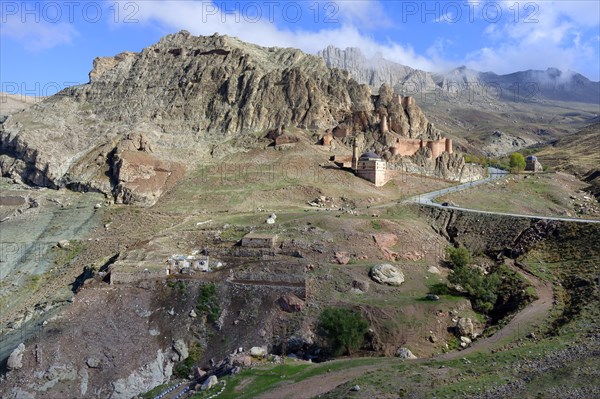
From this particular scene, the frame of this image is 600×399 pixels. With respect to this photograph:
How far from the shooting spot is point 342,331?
3509 centimetres

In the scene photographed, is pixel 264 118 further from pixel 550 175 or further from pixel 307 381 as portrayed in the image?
pixel 307 381

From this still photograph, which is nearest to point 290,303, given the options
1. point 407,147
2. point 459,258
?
point 459,258

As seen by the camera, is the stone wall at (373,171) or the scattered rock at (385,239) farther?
the stone wall at (373,171)

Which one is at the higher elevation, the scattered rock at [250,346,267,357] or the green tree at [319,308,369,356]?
the green tree at [319,308,369,356]

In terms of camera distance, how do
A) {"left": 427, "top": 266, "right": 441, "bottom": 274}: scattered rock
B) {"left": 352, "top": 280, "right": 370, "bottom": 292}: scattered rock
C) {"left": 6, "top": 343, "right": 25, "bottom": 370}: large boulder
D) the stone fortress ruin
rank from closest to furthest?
{"left": 6, "top": 343, "right": 25, "bottom": 370}: large boulder → {"left": 352, "top": 280, "right": 370, "bottom": 292}: scattered rock → {"left": 427, "top": 266, "right": 441, "bottom": 274}: scattered rock → the stone fortress ruin

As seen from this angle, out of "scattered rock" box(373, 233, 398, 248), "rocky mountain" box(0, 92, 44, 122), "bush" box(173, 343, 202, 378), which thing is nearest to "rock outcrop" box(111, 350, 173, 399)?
"bush" box(173, 343, 202, 378)

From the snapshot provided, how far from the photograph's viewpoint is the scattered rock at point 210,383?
30353mm

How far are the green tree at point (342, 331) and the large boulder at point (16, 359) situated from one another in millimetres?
20343

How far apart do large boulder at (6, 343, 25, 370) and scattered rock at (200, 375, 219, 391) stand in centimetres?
1427

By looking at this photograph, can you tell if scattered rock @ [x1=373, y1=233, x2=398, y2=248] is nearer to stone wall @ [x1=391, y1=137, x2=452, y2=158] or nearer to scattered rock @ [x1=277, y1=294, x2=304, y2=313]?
scattered rock @ [x1=277, y1=294, x2=304, y2=313]

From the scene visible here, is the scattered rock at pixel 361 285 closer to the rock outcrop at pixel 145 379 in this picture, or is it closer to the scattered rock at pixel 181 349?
the scattered rock at pixel 181 349

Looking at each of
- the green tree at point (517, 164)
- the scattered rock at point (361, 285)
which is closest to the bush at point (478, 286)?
the scattered rock at point (361, 285)

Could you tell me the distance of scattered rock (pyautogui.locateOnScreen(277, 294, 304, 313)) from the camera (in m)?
39.8

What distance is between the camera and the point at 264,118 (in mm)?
86625
